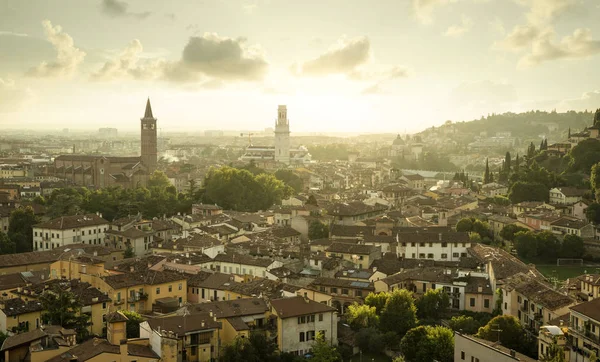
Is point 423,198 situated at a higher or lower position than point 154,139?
lower

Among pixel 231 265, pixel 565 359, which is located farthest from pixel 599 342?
pixel 231 265

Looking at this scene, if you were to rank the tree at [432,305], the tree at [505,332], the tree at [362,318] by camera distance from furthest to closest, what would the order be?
the tree at [432,305]
the tree at [362,318]
the tree at [505,332]

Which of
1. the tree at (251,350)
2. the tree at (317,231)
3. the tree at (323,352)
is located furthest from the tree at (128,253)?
the tree at (323,352)

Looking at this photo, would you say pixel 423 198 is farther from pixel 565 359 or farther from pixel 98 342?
pixel 98 342

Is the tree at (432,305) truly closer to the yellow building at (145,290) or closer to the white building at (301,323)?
the white building at (301,323)

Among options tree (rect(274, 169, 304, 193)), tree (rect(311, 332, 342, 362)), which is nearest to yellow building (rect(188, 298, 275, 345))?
tree (rect(311, 332, 342, 362))

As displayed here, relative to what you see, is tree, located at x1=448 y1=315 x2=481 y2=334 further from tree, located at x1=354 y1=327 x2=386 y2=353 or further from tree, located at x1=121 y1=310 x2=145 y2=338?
tree, located at x1=121 y1=310 x2=145 y2=338
